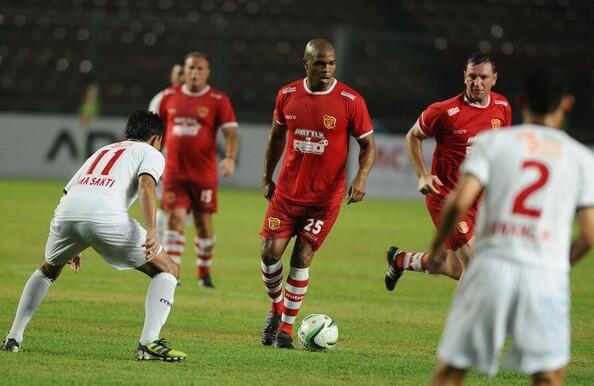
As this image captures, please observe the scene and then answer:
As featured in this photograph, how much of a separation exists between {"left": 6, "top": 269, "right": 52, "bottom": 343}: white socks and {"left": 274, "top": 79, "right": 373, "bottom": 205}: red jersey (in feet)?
7.24

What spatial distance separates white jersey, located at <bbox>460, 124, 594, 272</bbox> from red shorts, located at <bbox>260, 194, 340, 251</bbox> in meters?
3.93

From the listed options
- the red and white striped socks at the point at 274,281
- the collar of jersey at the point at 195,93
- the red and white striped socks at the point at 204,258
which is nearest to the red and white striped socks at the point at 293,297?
the red and white striped socks at the point at 274,281

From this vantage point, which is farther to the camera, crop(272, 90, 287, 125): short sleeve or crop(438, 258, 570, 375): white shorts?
crop(272, 90, 287, 125): short sleeve

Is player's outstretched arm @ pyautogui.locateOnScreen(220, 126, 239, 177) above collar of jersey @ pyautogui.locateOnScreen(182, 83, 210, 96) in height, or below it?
below

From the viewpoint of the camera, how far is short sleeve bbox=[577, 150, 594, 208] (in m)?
5.25

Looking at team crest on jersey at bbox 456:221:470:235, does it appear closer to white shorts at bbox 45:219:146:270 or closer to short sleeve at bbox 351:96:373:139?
A: short sleeve at bbox 351:96:373:139

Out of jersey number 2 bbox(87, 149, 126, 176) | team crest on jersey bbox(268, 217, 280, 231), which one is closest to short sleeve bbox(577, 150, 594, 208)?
jersey number 2 bbox(87, 149, 126, 176)

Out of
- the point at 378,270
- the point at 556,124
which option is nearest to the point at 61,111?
the point at 378,270

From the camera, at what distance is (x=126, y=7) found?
31.4 m

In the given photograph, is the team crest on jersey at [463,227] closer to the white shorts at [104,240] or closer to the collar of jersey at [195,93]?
the white shorts at [104,240]

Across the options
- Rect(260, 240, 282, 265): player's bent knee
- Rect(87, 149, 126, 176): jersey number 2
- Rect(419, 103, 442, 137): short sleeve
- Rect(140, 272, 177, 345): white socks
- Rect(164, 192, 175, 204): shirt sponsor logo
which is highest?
Rect(419, 103, 442, 137): short sleeve

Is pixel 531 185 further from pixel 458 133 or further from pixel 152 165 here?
pixel 458 133

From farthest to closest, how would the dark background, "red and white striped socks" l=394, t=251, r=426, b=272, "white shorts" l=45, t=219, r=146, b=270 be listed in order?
1. the dark background
2. "red and white striped socks" l=394, t=251, r=426, b=272
3. "white shorts" l=45, t=219, r=146, b=270

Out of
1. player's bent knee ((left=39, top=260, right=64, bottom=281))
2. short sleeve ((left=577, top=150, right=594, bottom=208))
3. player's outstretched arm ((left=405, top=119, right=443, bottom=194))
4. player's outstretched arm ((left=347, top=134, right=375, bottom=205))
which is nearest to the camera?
short sleeve ((left=577, top=150, right=594, bottom=208))
